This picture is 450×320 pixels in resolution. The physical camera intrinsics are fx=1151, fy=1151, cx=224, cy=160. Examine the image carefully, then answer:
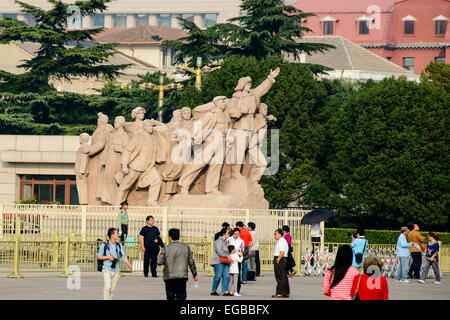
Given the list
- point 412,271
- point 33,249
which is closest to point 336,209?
point 412,271

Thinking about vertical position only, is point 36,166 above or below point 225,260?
above

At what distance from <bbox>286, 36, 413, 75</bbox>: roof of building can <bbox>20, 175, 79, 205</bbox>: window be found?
58.9m

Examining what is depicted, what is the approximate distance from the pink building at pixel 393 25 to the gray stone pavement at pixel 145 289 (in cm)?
9206

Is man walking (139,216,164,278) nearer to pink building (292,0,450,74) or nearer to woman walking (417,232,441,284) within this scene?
woman walking (417,232,441,284)

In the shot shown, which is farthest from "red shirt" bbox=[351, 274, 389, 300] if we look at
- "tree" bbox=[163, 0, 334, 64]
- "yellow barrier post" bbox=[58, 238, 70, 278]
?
"tree" bbox=[163, 0, 334, 64]

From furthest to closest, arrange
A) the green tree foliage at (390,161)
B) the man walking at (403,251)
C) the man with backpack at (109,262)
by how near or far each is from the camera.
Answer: the green tree foliage at (390,161) < the man walking at (403,251) < the man with backpack at (109,262)

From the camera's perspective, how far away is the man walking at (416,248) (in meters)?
27.2

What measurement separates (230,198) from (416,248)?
6.49 meters

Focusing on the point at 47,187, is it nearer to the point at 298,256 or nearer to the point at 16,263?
the point at 298,256

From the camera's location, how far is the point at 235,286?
69.6ft

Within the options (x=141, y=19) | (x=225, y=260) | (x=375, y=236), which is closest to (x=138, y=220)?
(x=225, y=260)

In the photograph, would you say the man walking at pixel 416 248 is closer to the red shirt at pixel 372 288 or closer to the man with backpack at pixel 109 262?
the man with backpack at pixel 109 262

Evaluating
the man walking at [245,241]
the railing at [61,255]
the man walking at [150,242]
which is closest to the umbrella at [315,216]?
the railing at [61,255]

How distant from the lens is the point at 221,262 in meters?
20.8
